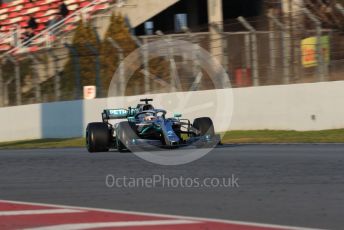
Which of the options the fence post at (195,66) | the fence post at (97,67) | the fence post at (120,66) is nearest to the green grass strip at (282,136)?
the fence post at (195,66)

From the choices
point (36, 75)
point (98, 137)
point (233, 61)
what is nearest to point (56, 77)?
point (36, 75)

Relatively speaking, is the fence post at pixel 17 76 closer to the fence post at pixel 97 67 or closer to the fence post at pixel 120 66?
the fence post at pixel 97 67

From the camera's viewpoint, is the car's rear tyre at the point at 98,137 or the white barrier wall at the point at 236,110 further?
the white barrier wall at the point at 236,110

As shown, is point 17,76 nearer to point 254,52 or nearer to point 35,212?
point 254,52

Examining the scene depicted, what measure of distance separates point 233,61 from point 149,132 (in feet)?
27.5

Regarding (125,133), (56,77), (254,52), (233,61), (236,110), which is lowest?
(236,110)

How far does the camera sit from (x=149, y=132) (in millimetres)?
13750

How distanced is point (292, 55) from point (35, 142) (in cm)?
887

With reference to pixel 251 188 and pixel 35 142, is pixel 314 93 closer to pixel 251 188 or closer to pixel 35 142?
pixel 35 142

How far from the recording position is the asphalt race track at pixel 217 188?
7359 millimetres

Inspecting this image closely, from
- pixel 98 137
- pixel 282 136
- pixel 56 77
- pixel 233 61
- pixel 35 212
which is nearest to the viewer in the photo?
pixel 35 212

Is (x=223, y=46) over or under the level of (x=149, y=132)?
over

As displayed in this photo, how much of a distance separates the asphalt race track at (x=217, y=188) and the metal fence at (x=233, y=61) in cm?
626

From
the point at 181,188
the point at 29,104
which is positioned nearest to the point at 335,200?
the point at 181,188
